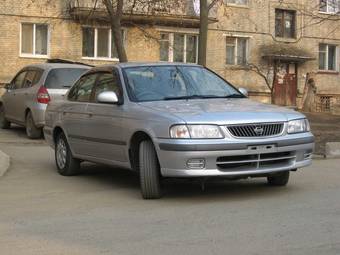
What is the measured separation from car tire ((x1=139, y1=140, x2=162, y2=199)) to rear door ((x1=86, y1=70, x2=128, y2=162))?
1.62 ft

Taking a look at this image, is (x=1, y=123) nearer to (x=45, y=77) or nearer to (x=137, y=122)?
(x=45, y=77)

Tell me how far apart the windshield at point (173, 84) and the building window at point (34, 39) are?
1788 cm

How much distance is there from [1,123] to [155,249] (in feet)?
40.9

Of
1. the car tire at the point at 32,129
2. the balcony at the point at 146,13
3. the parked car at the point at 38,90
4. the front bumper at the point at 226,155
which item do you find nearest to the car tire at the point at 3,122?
→ the parked car at the point at 38,90

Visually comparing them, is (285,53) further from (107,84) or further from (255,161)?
(255,161)

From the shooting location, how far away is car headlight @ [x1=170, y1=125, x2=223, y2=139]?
7.15 metres

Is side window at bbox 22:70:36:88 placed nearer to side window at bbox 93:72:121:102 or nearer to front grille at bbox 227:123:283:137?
side window at bbox 93:72:121:102

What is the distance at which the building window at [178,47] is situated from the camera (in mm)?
28562

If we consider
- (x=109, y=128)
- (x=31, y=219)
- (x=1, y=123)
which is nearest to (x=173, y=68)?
(x=109, y=128)

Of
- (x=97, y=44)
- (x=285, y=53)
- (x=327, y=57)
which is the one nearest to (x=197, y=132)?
(x=97, y=44)

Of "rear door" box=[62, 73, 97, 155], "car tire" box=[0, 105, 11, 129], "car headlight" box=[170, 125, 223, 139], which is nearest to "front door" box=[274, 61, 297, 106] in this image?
"car tire" box=[0, 105, 11, 129]

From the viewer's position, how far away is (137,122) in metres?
7.70

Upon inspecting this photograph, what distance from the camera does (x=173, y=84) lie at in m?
8.48

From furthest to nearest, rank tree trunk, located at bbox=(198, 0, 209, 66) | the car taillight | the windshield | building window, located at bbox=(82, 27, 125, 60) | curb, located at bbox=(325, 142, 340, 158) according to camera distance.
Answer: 1. building window, located at bbox=(82, 27, 125, 60)
2. tree trunk, located at bbox=(198, 0, 209, 66)
3. the car taillight
4. curb, located at bbox=(325, 142, 340, 158)
5. the windshield
